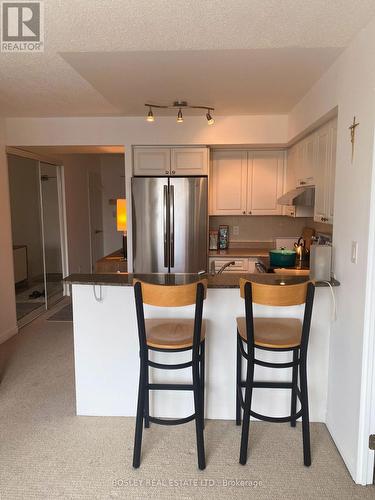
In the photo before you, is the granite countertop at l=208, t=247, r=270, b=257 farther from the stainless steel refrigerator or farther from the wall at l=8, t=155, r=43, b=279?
the wall at l=8, t=155, r=43, b=279

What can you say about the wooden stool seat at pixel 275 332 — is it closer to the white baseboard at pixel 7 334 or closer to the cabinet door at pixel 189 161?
the cabinet door at pixel 189 161

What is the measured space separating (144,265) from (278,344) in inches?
90.6

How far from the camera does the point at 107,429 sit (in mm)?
2391

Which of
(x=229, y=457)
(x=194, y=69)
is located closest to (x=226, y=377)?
(x=229, y=457)

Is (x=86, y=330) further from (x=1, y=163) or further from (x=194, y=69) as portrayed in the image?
(x=1, y=163)

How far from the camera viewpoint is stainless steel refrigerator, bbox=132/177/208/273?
3.92 metres

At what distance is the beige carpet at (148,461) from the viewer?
6.13ft

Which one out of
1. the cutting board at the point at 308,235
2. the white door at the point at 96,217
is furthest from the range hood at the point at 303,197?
the white door at the point at 96,217

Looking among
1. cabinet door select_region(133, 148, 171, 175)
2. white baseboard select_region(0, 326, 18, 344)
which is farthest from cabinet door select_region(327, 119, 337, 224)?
white baseboard select_region(0, 326, 18, 344)

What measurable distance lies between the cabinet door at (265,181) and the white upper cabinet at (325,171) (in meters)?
1.24

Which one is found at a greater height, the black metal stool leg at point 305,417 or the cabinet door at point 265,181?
the cabinet door at point 265,181

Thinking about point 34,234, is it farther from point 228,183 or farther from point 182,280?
point 182,280

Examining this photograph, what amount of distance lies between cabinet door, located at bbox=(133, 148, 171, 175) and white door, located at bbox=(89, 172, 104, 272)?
9.13ft

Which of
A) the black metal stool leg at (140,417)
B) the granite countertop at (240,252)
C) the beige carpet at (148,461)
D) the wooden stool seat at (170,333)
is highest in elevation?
the granite countertop at (240,252)
